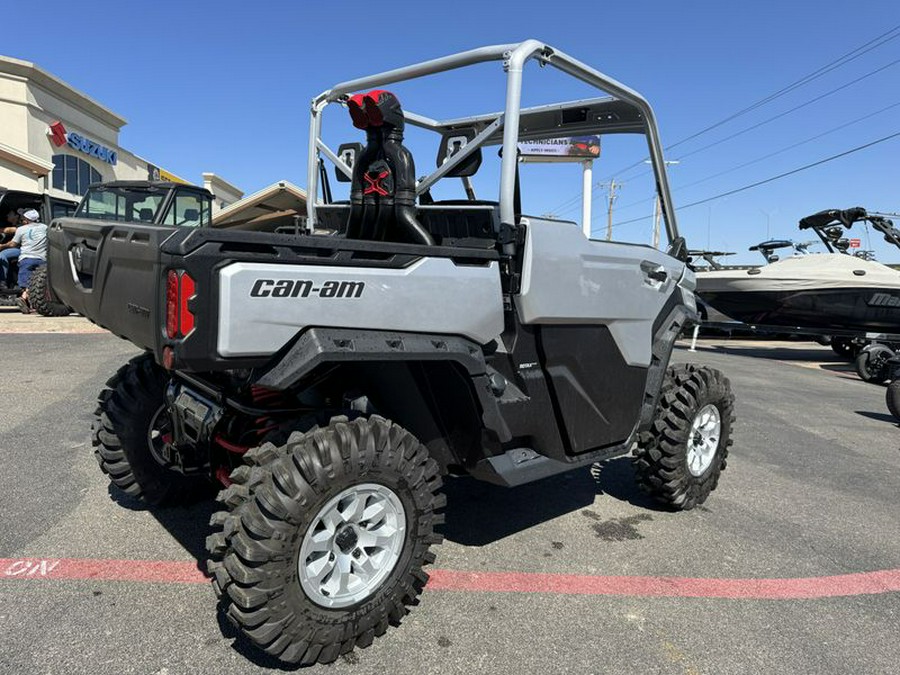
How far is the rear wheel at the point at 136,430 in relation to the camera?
11.5ft

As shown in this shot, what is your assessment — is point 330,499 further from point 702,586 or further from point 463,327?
point 702,586

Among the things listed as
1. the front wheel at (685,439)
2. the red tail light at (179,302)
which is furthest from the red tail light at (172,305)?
the front wheel at (685,439)

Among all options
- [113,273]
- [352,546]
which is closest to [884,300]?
[352,546]

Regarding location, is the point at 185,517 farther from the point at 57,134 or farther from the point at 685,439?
the point at 57,134

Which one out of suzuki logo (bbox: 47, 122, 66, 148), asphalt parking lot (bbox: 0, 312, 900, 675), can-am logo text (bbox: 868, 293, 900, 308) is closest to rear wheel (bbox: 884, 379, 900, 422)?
asphalt parking lot (bbox: 0, 312, 900, 675)

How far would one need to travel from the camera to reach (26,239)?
13195mm

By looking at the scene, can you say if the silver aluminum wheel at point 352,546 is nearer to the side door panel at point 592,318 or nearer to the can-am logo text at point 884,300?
the side door panel at point 592,318

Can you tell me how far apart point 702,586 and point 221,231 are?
Answer: 2836mm

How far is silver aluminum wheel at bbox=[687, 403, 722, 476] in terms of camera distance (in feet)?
13.8

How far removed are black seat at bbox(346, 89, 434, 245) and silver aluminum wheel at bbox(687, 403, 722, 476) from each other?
7.78ft

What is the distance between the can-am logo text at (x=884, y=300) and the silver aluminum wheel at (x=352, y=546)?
13.8 metres

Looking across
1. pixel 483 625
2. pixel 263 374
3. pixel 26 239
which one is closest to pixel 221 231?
pixel 263 374

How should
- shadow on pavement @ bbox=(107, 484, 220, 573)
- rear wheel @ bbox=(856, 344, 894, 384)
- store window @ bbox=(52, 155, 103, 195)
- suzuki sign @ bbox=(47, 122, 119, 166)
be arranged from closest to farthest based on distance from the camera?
shadow on pavement @ bbox=(107, 484, 220, 573) < rear wheel @ bbox=(856, 344, 894, 384) < suzuki sign @ bbox=(47, 122, 119, 166) < store window @ bbox=(52, 155, 103, 195)

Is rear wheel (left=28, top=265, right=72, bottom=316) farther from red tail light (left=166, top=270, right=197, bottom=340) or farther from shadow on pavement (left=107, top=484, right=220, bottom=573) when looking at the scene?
red tail light (left=166, top=270, right=197, bottom=340)
